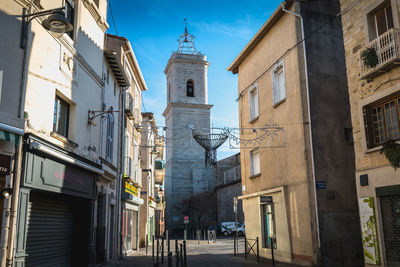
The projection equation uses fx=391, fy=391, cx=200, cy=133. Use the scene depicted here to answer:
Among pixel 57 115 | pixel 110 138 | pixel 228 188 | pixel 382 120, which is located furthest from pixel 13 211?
pixel 228 188

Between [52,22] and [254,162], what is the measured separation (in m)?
13.1

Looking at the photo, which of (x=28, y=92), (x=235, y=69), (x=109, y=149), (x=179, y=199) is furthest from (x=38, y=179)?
(x=179, y=199)

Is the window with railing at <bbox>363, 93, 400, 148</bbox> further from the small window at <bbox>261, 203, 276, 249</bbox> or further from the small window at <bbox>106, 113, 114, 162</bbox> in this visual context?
the small window at <bbox>106, 113, 114, 162</bbox>

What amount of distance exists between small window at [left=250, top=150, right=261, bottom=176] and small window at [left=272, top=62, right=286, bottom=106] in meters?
3.09

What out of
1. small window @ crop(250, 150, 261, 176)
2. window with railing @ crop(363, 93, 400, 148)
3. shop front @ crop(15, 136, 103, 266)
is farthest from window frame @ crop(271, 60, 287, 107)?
shop front @ crop(15, 136, 103, 266)

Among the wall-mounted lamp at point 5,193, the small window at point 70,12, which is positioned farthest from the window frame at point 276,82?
the wall-mounted lamp at point 5,193

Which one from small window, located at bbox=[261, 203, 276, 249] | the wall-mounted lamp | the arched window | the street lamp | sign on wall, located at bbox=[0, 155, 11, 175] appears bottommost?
small window, located at bbox=[261, 203, 276, 249]

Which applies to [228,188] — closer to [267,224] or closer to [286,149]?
[267,224]

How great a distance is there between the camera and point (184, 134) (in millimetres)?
54719

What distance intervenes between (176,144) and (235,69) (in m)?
34.2

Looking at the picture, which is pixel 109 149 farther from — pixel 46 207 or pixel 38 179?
pixel 38 179

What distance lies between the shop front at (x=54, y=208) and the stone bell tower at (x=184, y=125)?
132 ft

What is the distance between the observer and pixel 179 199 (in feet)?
177

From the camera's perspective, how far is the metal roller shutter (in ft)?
28.8
